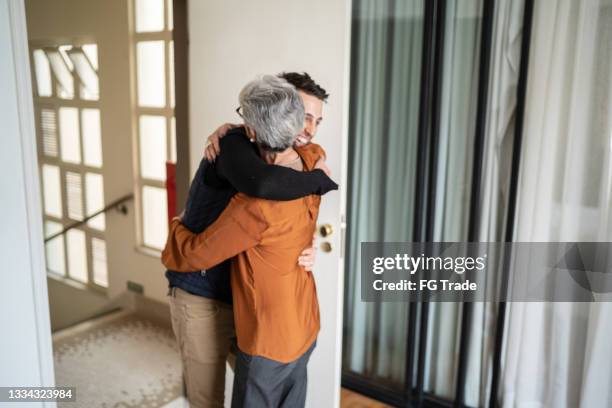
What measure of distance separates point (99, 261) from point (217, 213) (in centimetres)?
152

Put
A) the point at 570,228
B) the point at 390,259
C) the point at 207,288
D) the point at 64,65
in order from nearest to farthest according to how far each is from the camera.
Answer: the point at 207,288 → the point at 570,228 → the point at 64,65 → the point at 390,259

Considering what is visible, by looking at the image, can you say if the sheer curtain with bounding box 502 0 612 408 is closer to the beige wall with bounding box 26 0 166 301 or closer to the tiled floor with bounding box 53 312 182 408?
the tiled floor with bounding box 53 312 182 408

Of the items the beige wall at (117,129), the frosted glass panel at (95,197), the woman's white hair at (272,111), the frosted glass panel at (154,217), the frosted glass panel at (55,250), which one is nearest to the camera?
the woman's white hair at (272,111)

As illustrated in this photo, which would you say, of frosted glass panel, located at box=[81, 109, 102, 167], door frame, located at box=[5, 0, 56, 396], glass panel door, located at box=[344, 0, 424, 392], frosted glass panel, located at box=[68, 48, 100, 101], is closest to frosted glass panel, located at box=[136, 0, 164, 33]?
frosted glass panel, located at box=[68, 48, 100, 101]

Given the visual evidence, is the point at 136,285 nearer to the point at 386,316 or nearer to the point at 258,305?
the point at 386,316

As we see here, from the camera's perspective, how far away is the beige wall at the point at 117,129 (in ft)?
8.20

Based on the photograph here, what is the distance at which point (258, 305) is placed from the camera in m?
1.46

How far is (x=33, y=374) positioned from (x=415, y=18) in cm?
199

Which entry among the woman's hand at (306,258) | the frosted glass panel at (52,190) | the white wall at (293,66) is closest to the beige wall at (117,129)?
the frosted glass panel at (52,190)

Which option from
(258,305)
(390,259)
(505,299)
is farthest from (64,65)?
(505,299)

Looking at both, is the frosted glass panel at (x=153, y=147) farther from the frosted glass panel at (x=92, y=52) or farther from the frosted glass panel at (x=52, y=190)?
the frosted glass panel at (x=52, y=190)

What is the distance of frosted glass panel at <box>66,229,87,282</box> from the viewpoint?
2459mm

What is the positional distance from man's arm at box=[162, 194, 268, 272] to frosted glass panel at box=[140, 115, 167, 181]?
1.58m

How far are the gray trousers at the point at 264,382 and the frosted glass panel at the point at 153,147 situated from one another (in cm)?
165
